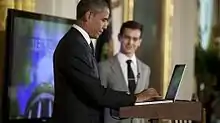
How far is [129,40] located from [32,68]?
811 millimetres

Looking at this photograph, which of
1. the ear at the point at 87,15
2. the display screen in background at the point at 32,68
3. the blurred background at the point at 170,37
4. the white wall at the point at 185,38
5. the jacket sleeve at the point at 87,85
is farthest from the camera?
the white wall at the point at 185,38

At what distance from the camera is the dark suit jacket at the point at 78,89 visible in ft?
7.31

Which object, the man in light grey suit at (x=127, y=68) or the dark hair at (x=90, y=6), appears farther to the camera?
the man in light grey suit at (x=127, y=68)

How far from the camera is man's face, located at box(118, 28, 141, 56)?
3.45m

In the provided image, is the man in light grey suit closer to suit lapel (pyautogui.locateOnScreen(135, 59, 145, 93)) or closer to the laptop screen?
suit lapel (pyautogui.locateOnScreen(135, 59, 145, 93))

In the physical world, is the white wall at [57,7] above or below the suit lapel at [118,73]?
above

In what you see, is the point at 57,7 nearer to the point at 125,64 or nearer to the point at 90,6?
the point at 125,64

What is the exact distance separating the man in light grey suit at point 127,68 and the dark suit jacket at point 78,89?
2.90ft

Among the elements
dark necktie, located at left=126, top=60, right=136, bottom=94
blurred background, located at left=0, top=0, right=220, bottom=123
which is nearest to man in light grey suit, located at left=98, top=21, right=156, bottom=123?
dark necktie, located at left=126, top=60, right=136, bottom=94

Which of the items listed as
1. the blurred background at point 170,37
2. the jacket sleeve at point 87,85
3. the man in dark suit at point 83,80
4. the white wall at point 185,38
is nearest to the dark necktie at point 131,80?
the blurred background at point 170,37

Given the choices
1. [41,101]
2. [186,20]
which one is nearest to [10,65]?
[41,101]

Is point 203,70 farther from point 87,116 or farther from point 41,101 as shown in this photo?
point 87,116

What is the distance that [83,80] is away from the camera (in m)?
2.22

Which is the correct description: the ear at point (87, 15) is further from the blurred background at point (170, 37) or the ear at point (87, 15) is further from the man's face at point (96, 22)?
the blurred background at point (170, 37)
